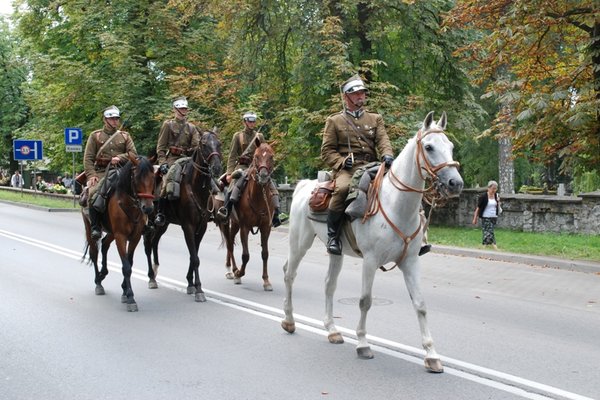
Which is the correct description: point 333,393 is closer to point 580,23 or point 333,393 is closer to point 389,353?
point 389,353

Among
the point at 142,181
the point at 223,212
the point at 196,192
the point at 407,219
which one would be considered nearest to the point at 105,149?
the point at 142,181

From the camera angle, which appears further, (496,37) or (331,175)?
(496,37)

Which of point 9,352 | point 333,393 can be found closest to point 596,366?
point 333,393

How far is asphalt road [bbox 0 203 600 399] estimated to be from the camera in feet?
20.0

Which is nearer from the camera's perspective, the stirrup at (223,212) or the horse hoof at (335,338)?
the horse hoof at (335,338)

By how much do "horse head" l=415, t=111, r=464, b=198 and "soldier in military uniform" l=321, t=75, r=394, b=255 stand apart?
0.99m

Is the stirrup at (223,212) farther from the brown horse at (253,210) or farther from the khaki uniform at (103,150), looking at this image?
the khaki uniform at (103,150)

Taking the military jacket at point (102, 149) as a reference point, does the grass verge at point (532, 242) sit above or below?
below

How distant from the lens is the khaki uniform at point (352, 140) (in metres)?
7.70

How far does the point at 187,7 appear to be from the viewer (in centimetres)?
2791

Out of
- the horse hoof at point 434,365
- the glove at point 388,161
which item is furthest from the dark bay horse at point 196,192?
the horse hoof at point 434,365

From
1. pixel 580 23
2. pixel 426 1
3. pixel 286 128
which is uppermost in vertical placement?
pixel 426 1

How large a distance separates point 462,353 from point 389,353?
79cm

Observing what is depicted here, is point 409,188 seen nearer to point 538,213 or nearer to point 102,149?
point 102,149
